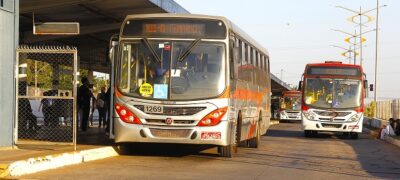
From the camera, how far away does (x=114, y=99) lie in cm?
1577

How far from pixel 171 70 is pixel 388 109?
42.1 meters

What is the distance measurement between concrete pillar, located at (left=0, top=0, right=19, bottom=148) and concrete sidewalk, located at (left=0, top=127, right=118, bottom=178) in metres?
0.44

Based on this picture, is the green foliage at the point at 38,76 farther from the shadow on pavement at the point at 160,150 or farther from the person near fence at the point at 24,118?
the shadow on pavement at the point at 160,150

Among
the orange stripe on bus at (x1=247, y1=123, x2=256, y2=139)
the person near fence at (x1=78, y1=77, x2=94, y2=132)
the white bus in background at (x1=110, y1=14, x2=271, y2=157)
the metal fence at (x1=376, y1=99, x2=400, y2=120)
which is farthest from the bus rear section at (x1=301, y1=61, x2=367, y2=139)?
the metal fence at (x1=376, y1=99, x2=400, y2=120)

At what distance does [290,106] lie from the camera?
198 ft

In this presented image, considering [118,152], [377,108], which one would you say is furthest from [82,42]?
[377,108]

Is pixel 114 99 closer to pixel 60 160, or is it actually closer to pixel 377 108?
A: pixel 60 160

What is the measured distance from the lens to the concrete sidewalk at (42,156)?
11812 mm

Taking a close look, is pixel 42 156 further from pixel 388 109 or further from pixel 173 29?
pixel 388 109

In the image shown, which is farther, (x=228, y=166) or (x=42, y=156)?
(x=228, y=166)

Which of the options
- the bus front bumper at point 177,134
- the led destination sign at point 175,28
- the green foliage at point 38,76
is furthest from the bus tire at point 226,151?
the green foliage at point 38,76

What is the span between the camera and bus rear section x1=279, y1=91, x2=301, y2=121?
59.9 m

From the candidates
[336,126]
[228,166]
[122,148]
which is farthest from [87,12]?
[336,126]

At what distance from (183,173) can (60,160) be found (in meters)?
2.41
